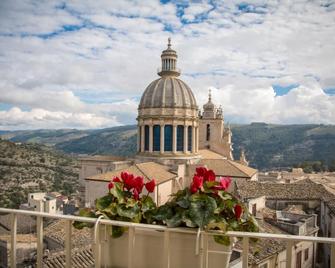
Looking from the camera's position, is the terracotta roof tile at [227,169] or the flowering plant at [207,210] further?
the terracotta roof tile at [227,169]

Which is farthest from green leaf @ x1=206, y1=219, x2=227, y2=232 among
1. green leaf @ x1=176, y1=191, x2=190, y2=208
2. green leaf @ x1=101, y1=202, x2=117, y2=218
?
green leaf @ x1=101, y1=202, x2=117, y2=218

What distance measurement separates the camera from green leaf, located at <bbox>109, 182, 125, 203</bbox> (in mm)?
3021

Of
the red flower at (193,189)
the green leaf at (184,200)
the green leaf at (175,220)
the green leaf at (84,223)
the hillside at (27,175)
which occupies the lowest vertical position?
the hillside at (27,175)

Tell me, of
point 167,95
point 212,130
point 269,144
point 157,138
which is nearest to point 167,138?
point 157,138

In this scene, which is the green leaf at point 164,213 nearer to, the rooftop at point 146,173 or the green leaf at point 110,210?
the green leaf at point 110,210

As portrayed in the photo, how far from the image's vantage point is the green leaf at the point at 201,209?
2607 mm

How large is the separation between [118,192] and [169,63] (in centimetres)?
3065

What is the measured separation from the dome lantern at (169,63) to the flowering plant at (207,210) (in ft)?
99.4

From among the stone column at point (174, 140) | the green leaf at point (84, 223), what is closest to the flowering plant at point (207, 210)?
the green leaf at point (84, 223)

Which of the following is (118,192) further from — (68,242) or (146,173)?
(146,173)

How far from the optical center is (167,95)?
30391 millimetres

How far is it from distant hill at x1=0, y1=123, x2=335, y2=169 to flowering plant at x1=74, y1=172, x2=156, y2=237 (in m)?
99.3

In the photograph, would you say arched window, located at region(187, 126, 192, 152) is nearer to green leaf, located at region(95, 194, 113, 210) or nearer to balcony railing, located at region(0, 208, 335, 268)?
balcony railing, located at region(0, 208, 335, 268)

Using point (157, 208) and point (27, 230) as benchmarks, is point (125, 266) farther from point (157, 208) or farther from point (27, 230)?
point (27, 230)
